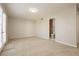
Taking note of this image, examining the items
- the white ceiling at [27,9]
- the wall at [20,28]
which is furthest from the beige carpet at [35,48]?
the white ceiling at [27,9]

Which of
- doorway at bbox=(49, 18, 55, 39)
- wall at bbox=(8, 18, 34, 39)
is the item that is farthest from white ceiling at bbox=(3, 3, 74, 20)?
doorway at bbox=(49, 18, 55, 39)

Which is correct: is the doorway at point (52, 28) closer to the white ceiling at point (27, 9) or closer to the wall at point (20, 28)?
the white ceiling at point (27, 9)

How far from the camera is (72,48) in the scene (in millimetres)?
2561

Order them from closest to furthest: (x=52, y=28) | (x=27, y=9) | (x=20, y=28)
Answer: (x=27, y=9)
(x=20, y=28)
(x=52, y=28)

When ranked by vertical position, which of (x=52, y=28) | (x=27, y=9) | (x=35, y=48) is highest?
(x=27, y=9)

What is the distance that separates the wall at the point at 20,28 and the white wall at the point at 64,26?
0.24 m

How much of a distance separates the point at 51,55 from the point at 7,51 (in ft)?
3.67

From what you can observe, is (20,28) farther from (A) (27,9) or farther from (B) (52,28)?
(B) (52,28)

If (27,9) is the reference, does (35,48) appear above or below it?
below

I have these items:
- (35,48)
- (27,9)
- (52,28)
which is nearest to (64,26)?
(52,28)

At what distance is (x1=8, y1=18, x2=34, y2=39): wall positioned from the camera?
2439 mm

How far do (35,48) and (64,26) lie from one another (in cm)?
97

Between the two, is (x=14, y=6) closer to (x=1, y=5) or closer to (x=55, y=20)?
(x=1, y=5)

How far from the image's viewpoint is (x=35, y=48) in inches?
101
